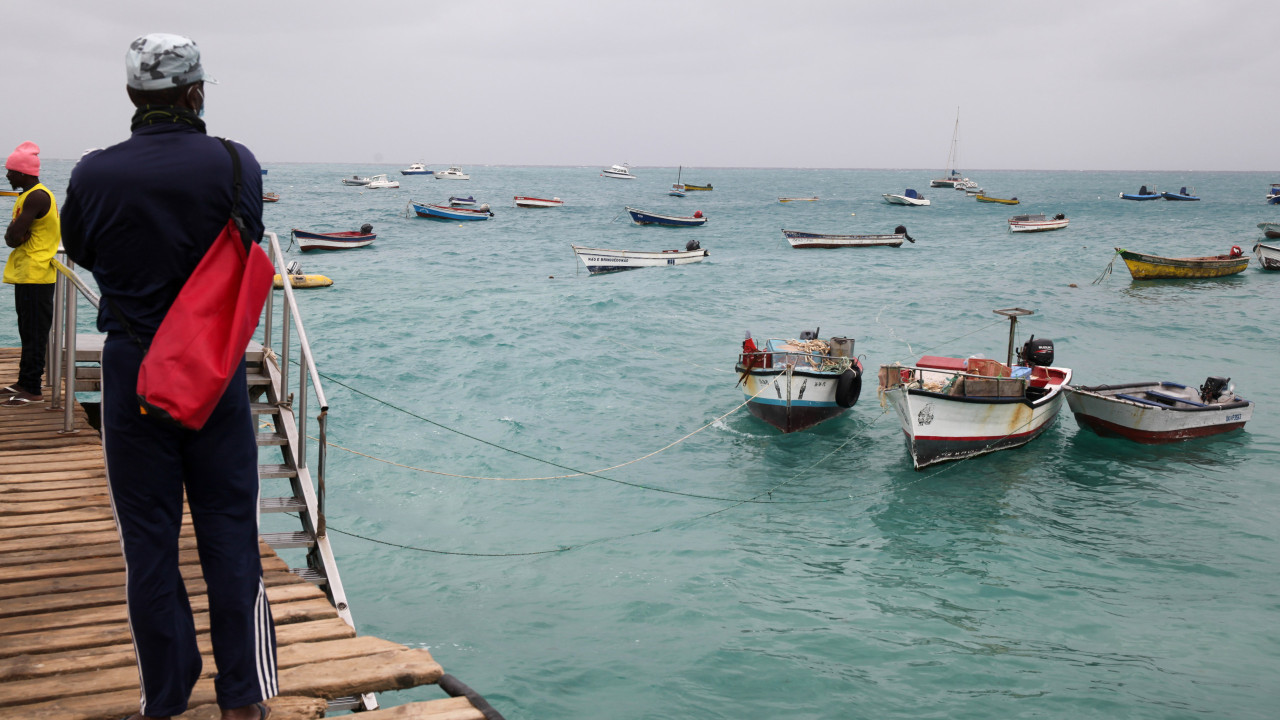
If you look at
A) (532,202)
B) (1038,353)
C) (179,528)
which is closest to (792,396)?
(1038,353)

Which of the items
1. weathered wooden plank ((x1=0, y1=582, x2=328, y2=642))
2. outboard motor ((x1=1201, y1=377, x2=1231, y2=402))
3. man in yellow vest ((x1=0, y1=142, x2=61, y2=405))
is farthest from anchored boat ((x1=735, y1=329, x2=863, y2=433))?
weathered wooden plank ((x1=0, y1=582, x2=328, y2=642))

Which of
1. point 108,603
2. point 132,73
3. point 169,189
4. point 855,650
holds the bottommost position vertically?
point 855,650

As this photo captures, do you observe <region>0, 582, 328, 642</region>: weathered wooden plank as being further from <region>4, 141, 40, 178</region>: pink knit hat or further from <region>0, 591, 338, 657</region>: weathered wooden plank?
<region>4, 141, 40, 178</region>: pink knit hat

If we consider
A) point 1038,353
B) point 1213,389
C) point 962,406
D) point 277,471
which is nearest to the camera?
point 277,471

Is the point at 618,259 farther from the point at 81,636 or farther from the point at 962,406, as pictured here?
the point at 81,636

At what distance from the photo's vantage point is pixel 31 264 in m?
6.91

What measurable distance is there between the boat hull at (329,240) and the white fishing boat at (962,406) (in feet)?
126

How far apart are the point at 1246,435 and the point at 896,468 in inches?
320

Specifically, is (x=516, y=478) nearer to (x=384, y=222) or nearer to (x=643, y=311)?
(x=643, y=311)

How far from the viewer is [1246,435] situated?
1770 cm

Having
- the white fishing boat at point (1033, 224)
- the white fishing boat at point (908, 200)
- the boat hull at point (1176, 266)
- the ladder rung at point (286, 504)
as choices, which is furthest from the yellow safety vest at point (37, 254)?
the white fishing boat at point (908, 200)

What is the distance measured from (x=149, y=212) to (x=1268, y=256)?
51967 mm

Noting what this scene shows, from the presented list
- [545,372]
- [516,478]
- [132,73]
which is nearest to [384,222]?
[545,372]

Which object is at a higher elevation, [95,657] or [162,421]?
[162,421]
